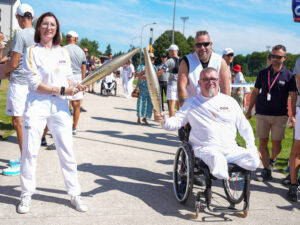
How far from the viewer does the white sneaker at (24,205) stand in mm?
3584

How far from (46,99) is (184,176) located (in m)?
1.86

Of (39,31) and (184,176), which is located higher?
(39,31)

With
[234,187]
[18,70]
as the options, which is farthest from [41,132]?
[234,187]

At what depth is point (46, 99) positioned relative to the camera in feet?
11.9

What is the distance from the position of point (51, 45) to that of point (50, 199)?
71.5 inches

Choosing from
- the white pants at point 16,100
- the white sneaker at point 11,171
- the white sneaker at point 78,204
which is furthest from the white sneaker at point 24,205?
the white pants at point 16,100

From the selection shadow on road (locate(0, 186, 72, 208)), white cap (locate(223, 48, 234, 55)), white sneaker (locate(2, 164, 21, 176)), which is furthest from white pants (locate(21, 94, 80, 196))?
white cap (locate(223, 48, 234, 55))

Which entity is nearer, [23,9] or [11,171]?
[23,9]

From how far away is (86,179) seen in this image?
192 inches

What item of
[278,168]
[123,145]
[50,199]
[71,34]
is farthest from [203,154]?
[71,34]

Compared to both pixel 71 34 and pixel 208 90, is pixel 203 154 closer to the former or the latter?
pixel 208 90

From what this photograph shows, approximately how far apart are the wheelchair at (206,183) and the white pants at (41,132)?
1296 mm

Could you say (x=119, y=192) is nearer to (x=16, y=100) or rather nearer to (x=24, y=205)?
(x=24, y=205)

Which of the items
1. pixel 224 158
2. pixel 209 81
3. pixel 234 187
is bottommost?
pixel 234 187
